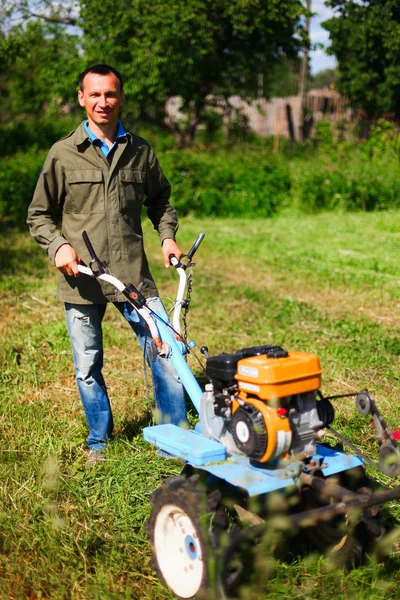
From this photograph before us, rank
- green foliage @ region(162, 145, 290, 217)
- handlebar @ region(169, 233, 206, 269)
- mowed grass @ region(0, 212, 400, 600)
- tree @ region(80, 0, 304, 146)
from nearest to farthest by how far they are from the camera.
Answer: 1. mowed grass @ region(0, 212, 400, 600)
2. handlebar @ region(169, 233, 206, 269)
3. green foliage @ region(162, 145, 290, 217)
4. tree @ region(80, 0, 304, 146)

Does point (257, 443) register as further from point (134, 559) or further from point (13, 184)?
point (13, 184)

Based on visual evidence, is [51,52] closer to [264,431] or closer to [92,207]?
[92,207]

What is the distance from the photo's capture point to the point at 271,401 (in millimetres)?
2439

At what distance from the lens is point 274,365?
7.98 feet

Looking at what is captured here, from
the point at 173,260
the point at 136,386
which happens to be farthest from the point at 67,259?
→ the point at 136,386

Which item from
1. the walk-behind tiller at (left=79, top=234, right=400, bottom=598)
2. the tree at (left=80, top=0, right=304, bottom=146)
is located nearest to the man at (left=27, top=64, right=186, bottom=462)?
the walk-behind tiller at (left=79, top=234, right=400, bottom=598)

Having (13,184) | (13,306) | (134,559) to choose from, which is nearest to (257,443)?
(134,559)

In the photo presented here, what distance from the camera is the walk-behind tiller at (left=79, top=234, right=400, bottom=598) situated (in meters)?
2.38

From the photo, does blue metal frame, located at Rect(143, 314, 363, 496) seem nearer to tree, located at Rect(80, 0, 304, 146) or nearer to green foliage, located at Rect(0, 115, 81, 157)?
tree, located at Rect(80, 0, 304, 146)

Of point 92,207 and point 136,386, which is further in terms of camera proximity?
point 136,386

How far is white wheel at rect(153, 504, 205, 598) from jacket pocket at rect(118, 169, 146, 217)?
4.92 feet

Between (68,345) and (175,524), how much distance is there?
3172 mm

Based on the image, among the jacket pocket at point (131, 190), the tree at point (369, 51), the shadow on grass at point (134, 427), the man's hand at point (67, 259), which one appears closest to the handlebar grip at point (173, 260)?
the jacket pocket at point (131, 190)

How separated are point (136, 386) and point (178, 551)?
2135mm
